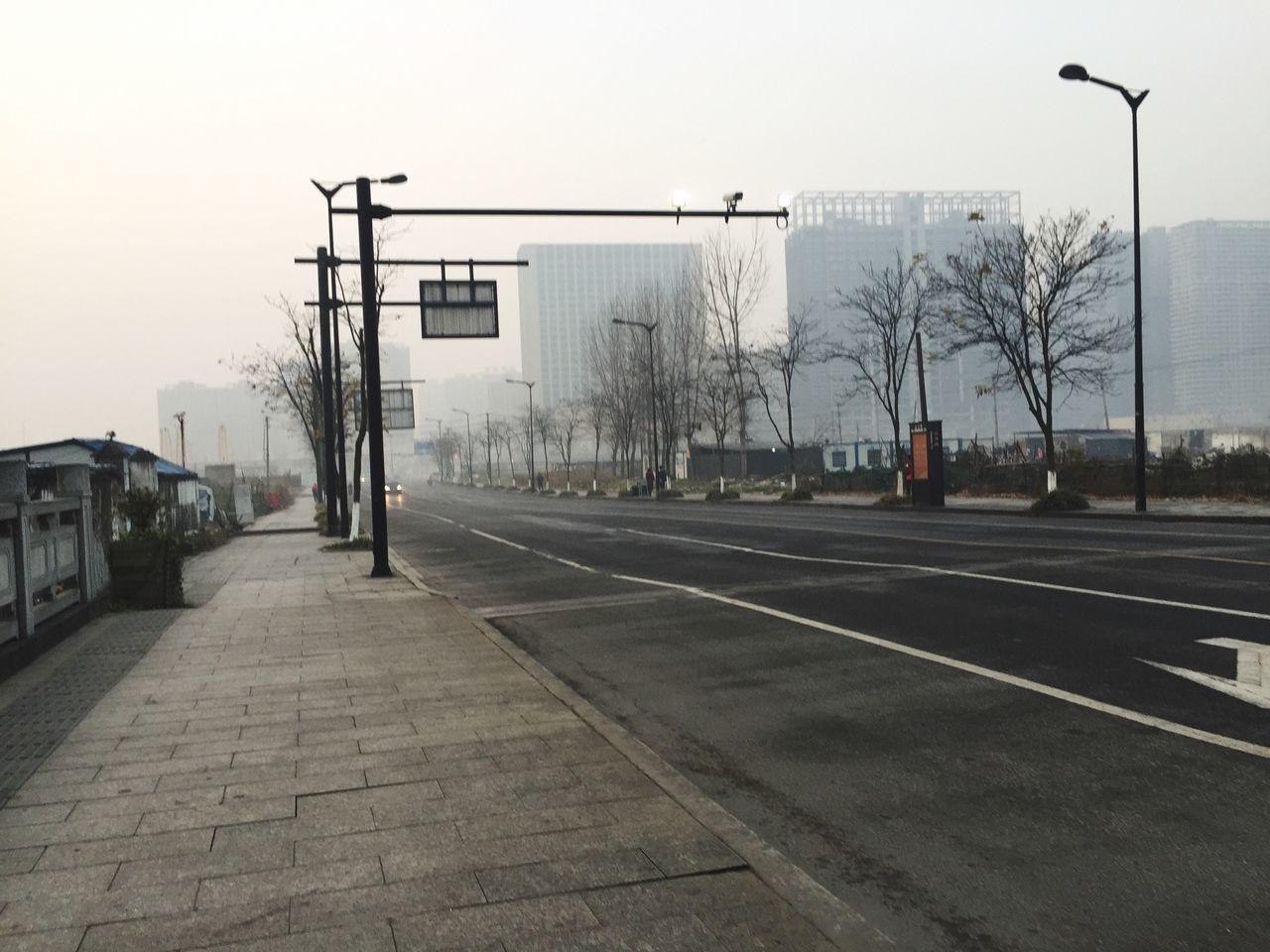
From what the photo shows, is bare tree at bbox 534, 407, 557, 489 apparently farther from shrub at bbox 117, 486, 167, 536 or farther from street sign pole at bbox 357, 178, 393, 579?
shrub at bbox 117, 486, 167, 536

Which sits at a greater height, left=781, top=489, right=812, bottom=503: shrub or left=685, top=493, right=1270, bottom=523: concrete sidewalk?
left=685, top=493, right=1270, bottom=523: concrete sidewalk

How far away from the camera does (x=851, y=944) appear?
3537mm

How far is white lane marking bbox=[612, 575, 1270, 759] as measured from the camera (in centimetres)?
591

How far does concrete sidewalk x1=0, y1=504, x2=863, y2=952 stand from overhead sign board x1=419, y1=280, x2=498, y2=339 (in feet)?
49.3

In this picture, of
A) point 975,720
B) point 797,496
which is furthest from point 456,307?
point 797,496

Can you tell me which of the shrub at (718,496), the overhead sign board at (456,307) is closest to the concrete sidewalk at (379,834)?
the overhead sign board at (456,307)

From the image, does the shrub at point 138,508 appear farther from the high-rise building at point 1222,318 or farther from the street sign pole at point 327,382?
the high-rise building at point 1222,318

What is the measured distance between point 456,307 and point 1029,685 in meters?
17.4

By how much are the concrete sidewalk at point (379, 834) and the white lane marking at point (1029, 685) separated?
9.78ft

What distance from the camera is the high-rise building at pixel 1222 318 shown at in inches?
7111

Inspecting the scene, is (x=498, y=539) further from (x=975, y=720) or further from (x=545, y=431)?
(x=545, y=431)

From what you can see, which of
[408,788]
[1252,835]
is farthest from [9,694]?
[1252,835]

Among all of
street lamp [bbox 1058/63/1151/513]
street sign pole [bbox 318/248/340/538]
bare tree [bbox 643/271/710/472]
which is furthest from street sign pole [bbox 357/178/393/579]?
bare tree [bbox 643/271/710/472]

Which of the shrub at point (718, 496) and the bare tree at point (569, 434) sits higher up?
the bare tree at point (569, 434)
